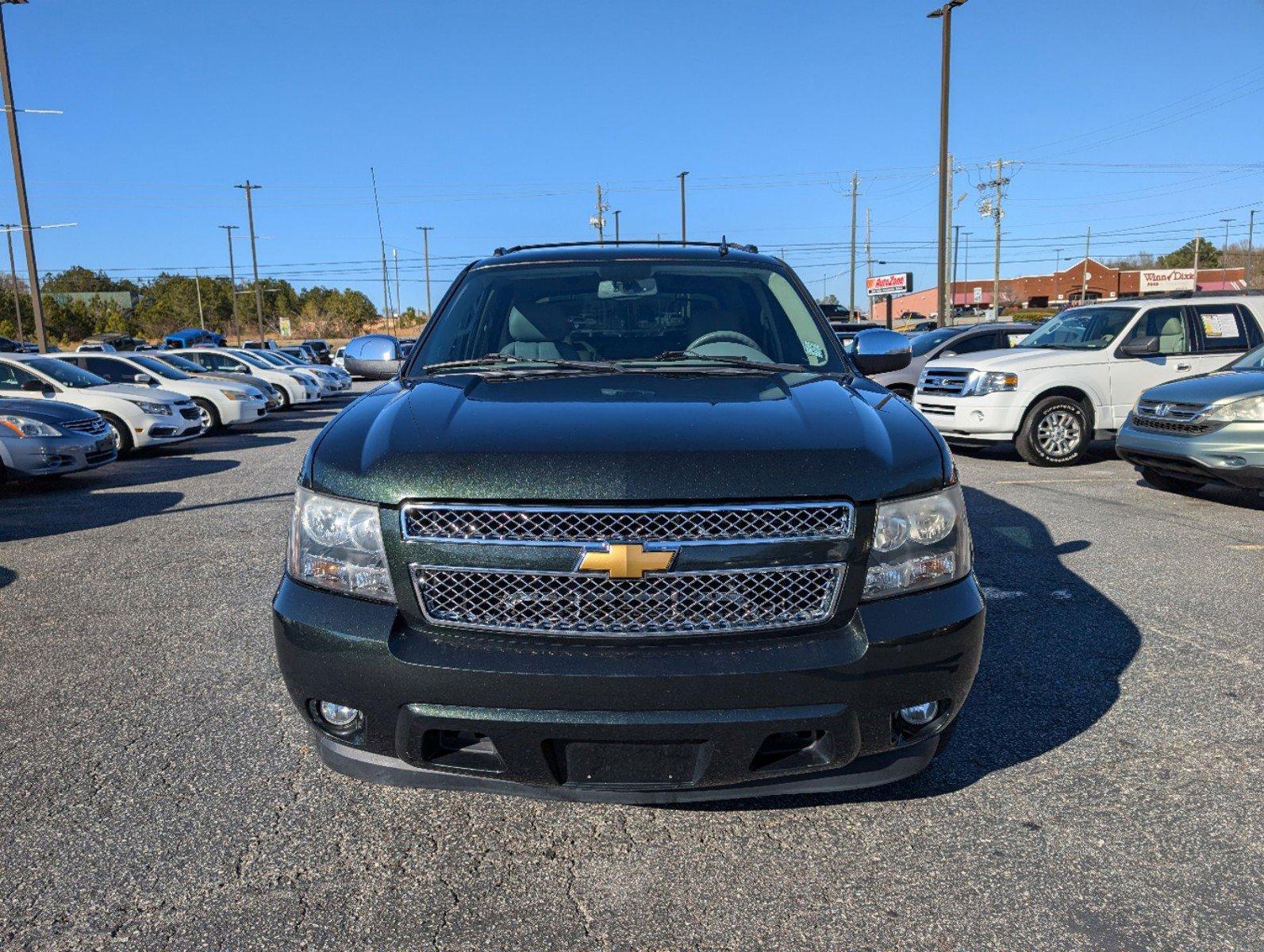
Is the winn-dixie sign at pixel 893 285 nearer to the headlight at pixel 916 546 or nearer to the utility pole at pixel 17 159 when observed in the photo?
the utility pole at pixel 17 159

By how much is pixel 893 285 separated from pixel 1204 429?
4162cm

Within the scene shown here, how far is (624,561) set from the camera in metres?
2.31

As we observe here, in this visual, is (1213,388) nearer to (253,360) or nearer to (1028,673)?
(1028,673)

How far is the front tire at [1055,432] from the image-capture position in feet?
34.7

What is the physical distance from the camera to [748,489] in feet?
7.72

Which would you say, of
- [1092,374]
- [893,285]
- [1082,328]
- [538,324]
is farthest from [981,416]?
[893,285]

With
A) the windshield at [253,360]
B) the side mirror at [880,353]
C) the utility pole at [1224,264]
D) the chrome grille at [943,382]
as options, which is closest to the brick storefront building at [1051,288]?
the utility pole at [1224,264]

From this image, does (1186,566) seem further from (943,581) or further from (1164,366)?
(1164,366)

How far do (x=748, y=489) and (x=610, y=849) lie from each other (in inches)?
45.2

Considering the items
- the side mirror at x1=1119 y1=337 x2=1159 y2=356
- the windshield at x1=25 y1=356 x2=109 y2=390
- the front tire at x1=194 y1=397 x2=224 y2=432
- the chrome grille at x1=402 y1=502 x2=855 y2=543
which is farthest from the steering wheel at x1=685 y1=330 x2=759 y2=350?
the front tire at x1=194 y1=397 x2=224 y2=432

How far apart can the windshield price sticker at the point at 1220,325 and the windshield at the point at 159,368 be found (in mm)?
15418

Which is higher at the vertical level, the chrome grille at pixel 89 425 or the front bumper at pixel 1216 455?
the chrome grille at pixel 89 425

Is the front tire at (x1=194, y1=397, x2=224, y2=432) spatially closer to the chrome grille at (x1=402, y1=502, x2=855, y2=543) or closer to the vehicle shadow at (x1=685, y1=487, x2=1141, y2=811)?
the vehicle shadow at (x1=685, y1=487, x2=1141, y2=811)

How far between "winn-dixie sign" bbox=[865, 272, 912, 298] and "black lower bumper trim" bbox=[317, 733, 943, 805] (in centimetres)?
4056
